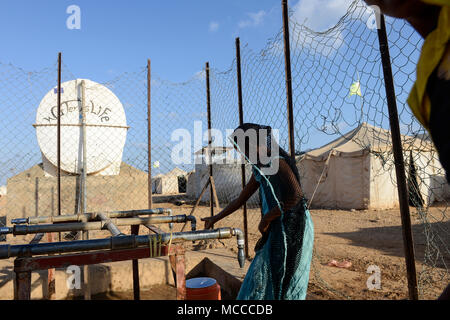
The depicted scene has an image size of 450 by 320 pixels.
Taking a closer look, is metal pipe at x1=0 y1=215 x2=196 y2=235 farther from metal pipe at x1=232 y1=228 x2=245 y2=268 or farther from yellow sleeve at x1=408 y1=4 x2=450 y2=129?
yellow sleeve at x1=408 y1=4 x2=450 y2=129

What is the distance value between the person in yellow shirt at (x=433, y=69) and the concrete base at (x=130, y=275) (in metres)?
2.79

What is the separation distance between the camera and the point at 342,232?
270 inches

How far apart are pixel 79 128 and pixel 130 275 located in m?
3.53

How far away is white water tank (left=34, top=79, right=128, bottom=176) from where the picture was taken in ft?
19.7

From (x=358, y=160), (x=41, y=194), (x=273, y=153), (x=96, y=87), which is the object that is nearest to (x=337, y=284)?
(x=273, y=153)

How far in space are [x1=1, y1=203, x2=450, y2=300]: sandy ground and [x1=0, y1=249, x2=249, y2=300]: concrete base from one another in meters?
0.12

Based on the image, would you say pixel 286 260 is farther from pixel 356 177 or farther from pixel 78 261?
pixel 356 177

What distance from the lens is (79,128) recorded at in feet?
19.8

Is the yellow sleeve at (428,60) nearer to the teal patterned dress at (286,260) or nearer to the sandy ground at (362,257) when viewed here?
the teal patterned dress at (286,260)

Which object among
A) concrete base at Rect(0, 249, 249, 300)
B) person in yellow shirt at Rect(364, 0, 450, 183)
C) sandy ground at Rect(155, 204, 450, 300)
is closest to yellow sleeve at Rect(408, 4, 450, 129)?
person in yellow shirt at Rect(364, 0, 450, 183)
